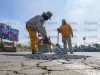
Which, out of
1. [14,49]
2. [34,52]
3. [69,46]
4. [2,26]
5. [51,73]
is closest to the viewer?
[51,73]

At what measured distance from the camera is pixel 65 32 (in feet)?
29.8

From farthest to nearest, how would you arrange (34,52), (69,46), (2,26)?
(2,26), (69,46), (34,52)

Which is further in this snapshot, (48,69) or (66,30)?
(66,30)

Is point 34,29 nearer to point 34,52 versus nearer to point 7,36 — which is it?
point 34,52

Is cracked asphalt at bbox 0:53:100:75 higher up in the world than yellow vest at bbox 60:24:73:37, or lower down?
lower down

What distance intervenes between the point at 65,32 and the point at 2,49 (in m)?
7.21

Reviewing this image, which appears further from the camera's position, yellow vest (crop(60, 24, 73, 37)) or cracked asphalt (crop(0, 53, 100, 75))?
yellow vest (crop(60, 24, 73, 37))

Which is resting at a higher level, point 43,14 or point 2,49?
point 43,14

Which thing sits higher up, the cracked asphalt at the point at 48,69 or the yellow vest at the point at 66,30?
the yellow vest at the point at 66,30

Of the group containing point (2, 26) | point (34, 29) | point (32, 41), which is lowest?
point (32, 41)

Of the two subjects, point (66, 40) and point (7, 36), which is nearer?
point (66, 40)

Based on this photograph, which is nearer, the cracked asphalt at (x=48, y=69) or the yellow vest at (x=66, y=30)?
the cracked asphalt at (x=48, y=69)

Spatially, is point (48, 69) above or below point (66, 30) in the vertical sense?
below

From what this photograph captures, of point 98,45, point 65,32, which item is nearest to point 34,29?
point 65,32
